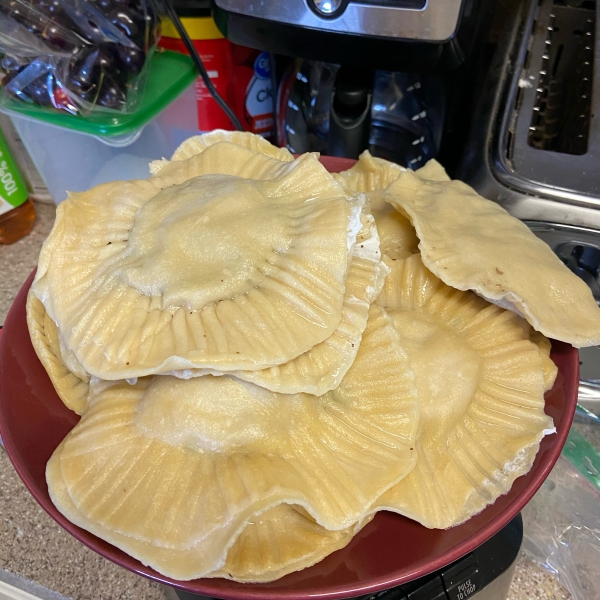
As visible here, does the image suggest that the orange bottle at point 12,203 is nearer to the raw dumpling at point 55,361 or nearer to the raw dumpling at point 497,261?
the raw dumpling at point 55,361

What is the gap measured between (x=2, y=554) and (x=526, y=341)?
783mm

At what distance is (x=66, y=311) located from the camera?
1.76ft

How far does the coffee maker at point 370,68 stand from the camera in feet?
2.37

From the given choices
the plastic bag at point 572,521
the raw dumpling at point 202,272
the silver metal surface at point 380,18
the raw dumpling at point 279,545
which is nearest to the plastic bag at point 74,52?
the silver metal surface at point 380,18

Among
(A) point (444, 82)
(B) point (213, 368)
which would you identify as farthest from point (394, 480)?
(A) point (444, 82)

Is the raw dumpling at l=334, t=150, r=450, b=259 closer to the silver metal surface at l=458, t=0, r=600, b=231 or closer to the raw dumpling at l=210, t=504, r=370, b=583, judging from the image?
the silver metal surface at l=458, t=0, r=600, b=231

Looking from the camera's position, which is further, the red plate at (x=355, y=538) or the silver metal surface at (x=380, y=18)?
the silver metal surface at (x=380, y=18)

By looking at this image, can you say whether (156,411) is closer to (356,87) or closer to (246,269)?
(246,269)

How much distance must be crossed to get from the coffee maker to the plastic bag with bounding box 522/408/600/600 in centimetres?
56

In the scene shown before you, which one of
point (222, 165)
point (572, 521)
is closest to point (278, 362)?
point (222, 165)

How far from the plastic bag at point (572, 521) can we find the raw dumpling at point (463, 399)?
332 millimetres

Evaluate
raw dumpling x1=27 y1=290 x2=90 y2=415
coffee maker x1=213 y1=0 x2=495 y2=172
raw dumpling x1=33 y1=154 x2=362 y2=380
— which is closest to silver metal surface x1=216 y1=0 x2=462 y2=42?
coffee maker x1=213 y1=0 x2=495 y2=172

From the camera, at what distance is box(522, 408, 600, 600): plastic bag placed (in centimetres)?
75

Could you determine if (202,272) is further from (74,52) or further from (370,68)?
(74,52)
